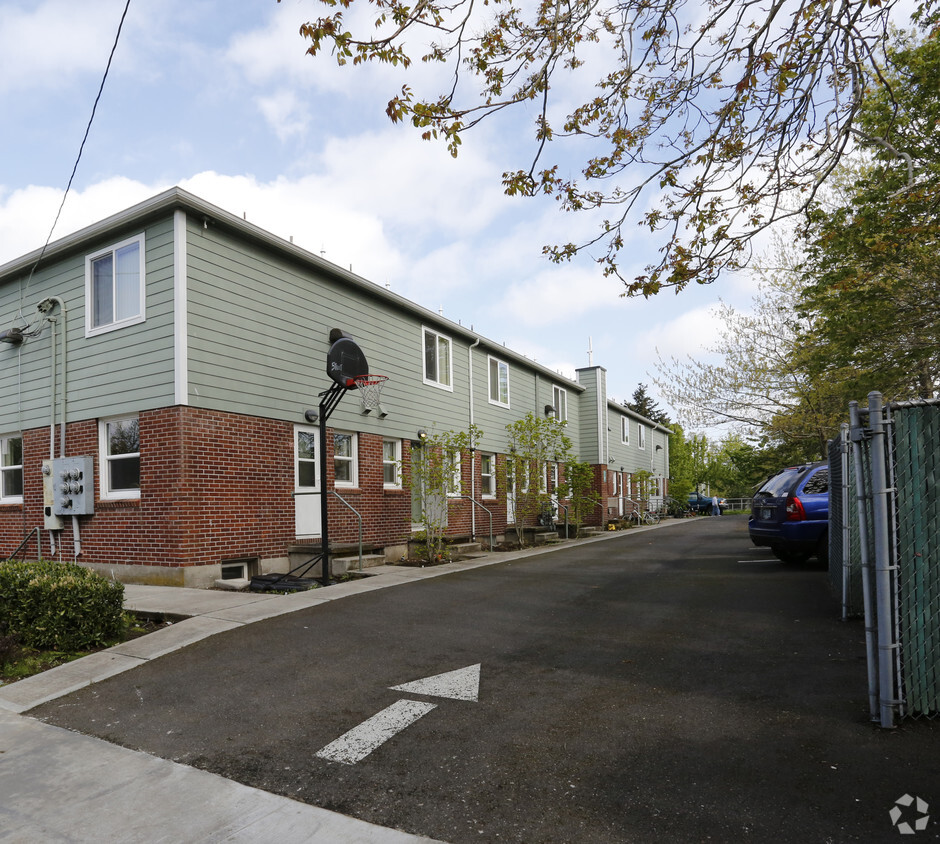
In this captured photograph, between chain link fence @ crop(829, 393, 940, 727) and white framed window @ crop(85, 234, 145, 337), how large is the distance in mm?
10048

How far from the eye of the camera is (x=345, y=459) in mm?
13461

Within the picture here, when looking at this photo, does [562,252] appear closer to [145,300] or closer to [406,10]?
[406,10]

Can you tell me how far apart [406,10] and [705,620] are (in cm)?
621

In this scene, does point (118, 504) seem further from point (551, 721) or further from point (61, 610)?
Answer: point (551, 721)

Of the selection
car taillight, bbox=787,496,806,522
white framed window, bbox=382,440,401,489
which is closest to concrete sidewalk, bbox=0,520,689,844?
car taillight, bbox=787,496,806,522

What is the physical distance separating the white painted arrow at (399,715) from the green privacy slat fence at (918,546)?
277cm

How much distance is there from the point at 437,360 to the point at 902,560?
13512 millimetres

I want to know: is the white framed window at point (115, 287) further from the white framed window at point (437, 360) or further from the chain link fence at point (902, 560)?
the chain link fence at point (902, 560)

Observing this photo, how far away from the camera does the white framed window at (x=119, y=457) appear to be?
35.8 ft

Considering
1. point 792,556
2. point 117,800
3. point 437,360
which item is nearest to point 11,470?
point 437,360

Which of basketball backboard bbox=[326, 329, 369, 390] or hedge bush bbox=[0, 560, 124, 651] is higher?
basketball backboard bbox=[326, 329, 369, 390]

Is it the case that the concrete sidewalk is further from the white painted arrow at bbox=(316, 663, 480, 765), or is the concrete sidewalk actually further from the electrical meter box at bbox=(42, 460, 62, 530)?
the electrical meter box at bbox=(42, 460, 62, 530)

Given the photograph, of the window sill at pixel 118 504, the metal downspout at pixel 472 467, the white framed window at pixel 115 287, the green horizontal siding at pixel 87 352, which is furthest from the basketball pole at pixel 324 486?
the metal downspout at pixel 472 467

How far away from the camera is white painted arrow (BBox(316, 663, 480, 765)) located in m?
4.06
